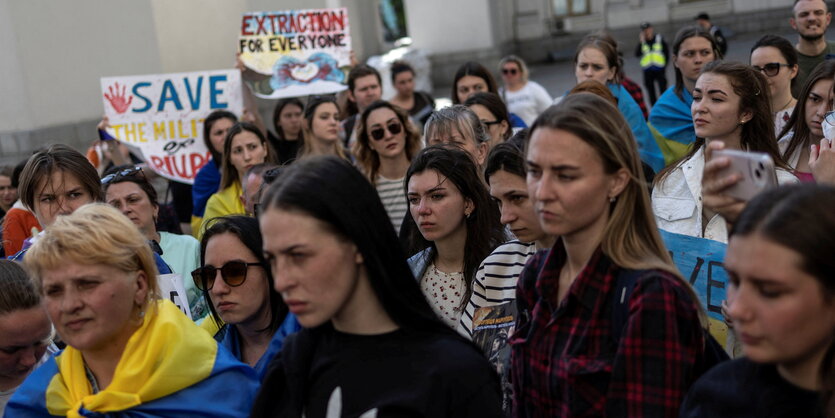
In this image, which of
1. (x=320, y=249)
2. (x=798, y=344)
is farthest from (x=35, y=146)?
(x=798, y=344)

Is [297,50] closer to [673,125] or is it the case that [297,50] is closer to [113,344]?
[673,125]

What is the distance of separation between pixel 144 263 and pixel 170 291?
107cm

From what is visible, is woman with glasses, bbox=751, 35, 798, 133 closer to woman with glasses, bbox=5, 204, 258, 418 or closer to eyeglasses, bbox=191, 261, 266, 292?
eyeglasses, bbox=191, 261, 266, 292

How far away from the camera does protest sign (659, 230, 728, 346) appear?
3.61 meters

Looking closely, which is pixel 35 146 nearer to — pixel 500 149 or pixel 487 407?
pixel 500 149

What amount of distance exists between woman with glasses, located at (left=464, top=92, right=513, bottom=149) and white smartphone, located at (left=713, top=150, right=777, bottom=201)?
14.3 ft

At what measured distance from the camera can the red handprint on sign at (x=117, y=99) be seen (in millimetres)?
8562

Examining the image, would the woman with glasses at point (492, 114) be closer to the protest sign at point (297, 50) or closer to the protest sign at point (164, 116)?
the protest sign at point (164, 116)

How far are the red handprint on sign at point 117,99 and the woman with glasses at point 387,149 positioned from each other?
Result: 8.80 ft

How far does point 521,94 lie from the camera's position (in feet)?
32.8

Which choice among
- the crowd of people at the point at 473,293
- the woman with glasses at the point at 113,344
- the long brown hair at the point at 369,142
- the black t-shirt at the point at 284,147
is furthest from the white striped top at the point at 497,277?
the black t-shirt at the point at 284,147

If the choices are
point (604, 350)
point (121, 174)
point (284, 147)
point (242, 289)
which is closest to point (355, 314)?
point (604, 350)

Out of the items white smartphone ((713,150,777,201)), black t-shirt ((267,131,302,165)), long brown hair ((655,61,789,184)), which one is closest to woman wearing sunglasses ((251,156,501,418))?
white smartphone ((713,150,777,201))

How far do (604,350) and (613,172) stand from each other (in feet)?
1.53
